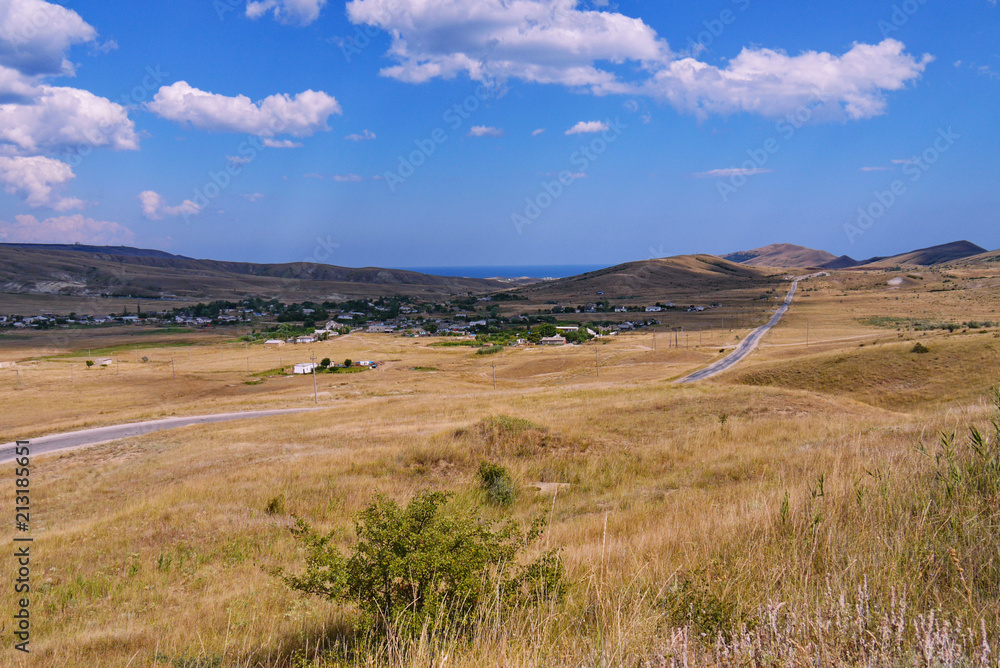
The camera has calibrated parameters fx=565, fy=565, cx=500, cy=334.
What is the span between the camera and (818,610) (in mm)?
2932

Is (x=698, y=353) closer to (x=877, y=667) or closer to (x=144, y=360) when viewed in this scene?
(x=877, y=667)

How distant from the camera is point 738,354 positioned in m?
68.4

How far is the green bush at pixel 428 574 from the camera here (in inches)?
154

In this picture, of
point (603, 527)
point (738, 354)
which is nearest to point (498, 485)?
point (603, 527)

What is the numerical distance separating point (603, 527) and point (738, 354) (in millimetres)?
67629

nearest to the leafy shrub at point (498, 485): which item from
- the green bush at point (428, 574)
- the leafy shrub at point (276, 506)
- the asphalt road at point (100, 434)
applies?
the leafy shrub at point (276, 506)

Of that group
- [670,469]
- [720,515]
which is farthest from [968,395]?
[720,515]

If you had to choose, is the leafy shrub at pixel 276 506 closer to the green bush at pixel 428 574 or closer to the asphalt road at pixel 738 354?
the green bush at pixel 428 574

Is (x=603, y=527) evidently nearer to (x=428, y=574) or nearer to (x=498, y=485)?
(x=428, y=574)

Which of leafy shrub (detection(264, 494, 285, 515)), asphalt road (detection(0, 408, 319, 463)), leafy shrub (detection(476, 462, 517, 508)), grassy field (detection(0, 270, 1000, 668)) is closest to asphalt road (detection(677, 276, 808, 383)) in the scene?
grassy field (detection(0, 270, 1000, 668))

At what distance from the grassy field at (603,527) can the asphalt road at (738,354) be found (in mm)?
17562

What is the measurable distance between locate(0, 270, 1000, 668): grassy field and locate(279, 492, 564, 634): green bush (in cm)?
19

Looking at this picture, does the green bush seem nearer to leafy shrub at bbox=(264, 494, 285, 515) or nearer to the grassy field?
the grassy field

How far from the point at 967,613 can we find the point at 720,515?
2.64 m
